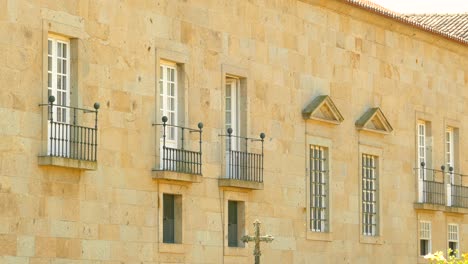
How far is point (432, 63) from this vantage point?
44.4 meters

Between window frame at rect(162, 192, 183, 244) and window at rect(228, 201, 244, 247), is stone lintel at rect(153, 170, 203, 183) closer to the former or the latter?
window frame at rect(162, 192, 183, 244)

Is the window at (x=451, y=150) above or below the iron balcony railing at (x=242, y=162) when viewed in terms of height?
above

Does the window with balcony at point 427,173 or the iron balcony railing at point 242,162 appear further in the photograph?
the window with balcony at point 427,173

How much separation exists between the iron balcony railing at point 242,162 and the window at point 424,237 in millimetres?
9157

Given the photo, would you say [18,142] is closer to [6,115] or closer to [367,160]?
[6,115]

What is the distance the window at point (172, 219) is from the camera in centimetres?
3194

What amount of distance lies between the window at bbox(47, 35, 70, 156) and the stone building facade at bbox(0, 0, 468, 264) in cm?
4

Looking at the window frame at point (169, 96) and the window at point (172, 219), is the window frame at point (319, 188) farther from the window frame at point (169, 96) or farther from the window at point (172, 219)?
the window frame at point (169, 96)

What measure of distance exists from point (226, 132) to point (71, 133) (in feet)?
19.0

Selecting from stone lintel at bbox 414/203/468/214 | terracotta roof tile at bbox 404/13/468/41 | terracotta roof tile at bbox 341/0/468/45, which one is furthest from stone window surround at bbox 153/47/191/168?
terracotta roof tile at bbox 404/13/468/41

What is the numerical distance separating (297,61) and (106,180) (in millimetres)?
8763

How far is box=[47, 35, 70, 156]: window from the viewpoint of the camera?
2853 centimetres

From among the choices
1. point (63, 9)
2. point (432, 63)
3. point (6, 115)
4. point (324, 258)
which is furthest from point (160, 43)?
point (432, 63)

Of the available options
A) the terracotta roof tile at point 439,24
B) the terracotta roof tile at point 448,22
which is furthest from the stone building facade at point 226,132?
the terracotta roof tile at point 448,22
